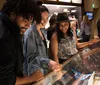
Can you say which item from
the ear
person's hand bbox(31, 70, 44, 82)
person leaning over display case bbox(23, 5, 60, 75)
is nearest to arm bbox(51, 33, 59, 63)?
person leaning over display case bbox(23, 5, 60, 75)

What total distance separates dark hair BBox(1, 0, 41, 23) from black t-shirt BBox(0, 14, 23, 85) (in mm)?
78

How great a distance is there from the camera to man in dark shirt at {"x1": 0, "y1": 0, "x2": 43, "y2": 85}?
1.31 meters

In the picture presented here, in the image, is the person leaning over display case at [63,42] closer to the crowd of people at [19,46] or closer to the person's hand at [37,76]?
the crowd of people at [19,46]

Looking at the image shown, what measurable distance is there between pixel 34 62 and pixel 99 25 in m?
2.23

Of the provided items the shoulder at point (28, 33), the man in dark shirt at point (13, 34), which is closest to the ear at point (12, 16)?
the man in dark shirt at point (13, 34)

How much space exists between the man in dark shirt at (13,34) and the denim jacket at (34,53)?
490 mm

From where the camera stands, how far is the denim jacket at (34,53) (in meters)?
1.98

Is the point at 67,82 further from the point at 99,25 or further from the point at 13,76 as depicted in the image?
the point at 99,25

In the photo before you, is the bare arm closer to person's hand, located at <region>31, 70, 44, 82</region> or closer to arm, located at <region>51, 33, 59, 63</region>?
person's hand, located at <region>31, 70, 44, 82</region>

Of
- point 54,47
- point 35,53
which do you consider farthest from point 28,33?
point 54,47

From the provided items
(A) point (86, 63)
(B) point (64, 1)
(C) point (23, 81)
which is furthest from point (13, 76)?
(B) point (64, 1)

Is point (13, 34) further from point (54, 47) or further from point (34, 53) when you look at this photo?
point (54, 47)

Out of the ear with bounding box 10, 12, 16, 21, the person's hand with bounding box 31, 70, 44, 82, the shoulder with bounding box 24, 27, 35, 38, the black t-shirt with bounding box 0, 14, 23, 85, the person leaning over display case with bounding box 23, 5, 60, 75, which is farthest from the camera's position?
the shoulder with bounding box 24, 27, 35, 38

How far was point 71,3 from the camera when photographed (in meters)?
7.08
